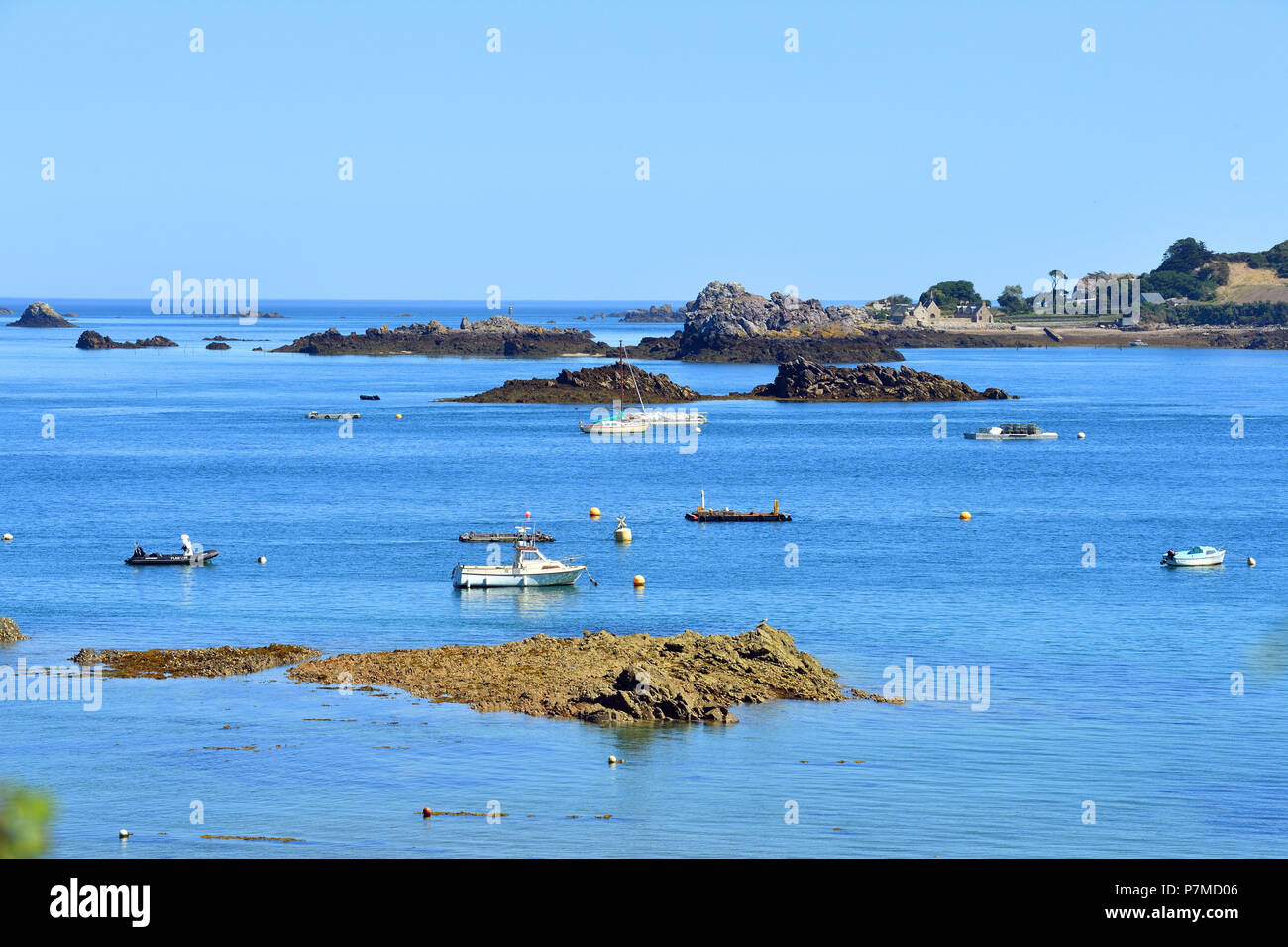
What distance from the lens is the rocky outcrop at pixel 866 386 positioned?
7205 inches

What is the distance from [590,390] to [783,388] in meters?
27.2

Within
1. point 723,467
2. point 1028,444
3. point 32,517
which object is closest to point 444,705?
point 32,517

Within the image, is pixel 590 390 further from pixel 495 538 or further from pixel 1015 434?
pixel 495 538

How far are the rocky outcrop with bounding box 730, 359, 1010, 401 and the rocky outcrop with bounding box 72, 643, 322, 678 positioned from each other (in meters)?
141

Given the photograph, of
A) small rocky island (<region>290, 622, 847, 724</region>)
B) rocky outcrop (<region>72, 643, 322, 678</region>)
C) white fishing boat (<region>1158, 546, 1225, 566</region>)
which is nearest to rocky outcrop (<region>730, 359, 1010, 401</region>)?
white fishing boat (<region>1158, 546, 1225, 566</region>)

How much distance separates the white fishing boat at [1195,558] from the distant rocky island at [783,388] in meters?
104

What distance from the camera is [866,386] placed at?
18588cm

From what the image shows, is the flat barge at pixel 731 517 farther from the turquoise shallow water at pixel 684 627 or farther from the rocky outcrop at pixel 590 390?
the rocky outcrop at pixel 590 390

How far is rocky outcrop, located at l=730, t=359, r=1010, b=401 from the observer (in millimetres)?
183000

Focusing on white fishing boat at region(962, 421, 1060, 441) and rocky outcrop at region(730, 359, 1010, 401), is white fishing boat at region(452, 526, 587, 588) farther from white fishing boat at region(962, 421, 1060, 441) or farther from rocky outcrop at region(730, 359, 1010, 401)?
rocky outcrop at region(730, 359, 1010, 401)

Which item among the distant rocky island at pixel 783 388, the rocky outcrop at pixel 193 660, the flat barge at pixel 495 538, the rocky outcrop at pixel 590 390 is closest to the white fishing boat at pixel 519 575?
the flat barge at pixel 495 538

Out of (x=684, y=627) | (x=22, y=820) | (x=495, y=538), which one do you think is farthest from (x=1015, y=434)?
(x=22, y=820)
